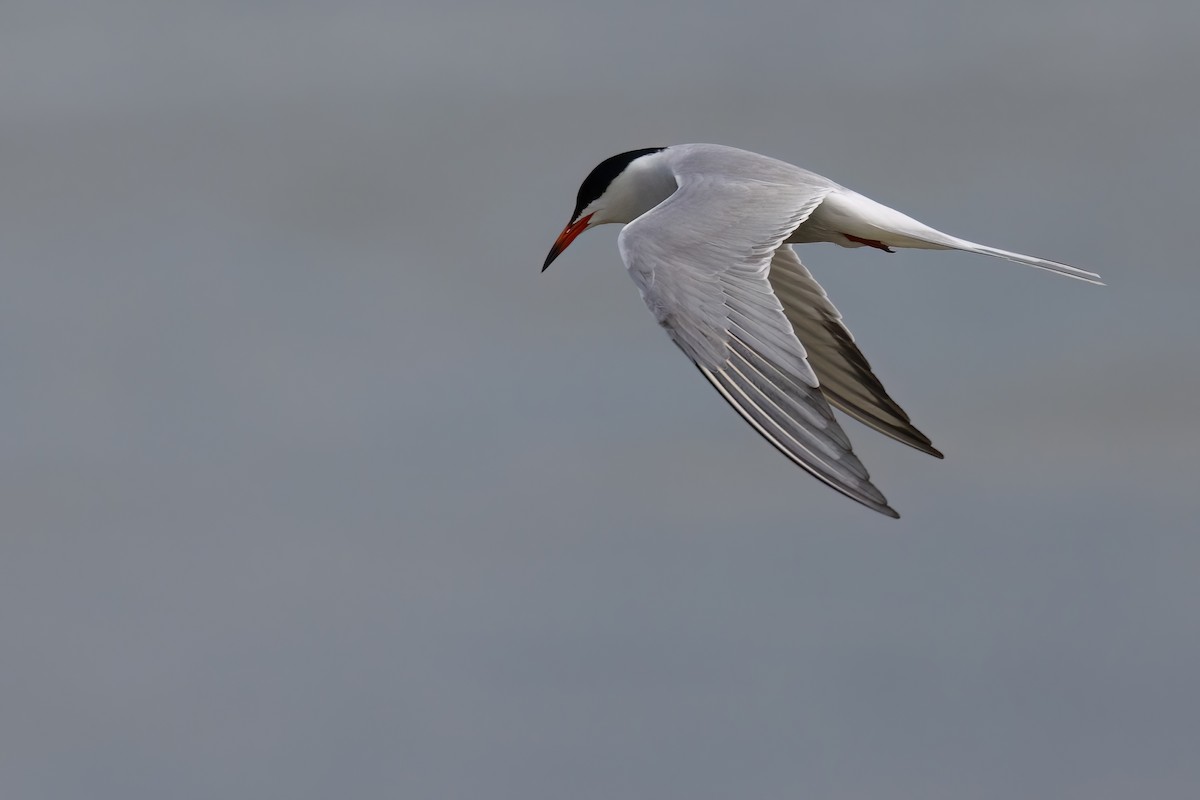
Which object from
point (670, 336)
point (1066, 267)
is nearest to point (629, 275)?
point (670, 336)

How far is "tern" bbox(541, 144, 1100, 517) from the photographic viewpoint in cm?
799

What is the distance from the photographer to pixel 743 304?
28.4ft

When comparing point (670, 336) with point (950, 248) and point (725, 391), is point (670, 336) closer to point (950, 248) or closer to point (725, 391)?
point (725, 391)

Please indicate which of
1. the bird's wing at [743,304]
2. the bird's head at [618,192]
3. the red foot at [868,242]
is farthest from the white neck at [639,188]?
the red foot at [868,242]

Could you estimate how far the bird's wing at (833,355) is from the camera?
998cm

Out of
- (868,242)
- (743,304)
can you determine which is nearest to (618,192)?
(868,242)

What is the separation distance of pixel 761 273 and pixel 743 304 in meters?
0.32

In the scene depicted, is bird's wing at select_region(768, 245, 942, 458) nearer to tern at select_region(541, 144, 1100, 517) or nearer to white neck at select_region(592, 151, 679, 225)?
tern at select_region(541, 144, 1100, 517)

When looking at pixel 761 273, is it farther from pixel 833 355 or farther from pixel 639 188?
pixel 639 188

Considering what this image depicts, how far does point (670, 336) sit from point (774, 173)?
2.36 m

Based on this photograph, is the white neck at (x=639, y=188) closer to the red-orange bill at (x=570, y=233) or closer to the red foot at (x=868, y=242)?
the red-orange bill at (x=570, y=233)

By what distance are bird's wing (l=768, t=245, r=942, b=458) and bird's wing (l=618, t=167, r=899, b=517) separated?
0.60 m

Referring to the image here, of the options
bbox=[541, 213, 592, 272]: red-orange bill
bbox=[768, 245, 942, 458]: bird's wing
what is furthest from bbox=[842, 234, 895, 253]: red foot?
bbox=[541, 213, 592, 272]: red-orange bill

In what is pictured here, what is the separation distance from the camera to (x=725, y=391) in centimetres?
808
